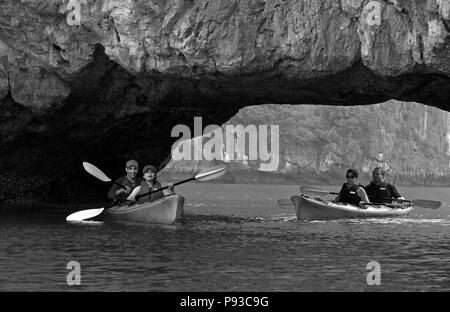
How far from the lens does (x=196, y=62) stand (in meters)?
24.9

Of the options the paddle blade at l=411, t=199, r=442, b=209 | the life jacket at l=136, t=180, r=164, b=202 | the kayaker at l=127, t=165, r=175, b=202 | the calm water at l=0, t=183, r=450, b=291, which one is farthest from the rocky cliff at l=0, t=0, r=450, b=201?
the paddle blade at l=411, t=199, r=442, b=209

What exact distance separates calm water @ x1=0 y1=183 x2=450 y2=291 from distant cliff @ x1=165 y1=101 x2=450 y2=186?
440 ft

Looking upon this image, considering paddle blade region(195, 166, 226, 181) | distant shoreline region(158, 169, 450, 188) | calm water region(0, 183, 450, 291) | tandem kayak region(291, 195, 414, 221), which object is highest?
paddle blade region(195, 166, 226, 181)

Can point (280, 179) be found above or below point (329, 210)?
below

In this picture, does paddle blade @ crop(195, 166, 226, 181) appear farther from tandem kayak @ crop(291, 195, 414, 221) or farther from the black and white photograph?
tandem kayak @ crop(291, 195, 414, 221)

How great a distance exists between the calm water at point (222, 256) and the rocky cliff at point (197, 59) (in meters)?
4.25

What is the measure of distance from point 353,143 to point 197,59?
501ft

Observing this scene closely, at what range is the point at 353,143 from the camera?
6895 inches

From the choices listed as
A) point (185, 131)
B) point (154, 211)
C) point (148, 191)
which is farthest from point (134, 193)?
point (185, 131)

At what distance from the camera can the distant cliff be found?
6742 inches

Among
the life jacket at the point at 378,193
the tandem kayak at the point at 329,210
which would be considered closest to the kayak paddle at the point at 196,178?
the tandem kayak at the point at 329,210

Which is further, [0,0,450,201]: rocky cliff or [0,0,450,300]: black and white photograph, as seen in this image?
[0,0,450,201]: rocky cliff

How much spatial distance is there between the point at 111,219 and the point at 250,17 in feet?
29.3

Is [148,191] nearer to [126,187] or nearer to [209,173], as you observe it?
[126,187]
